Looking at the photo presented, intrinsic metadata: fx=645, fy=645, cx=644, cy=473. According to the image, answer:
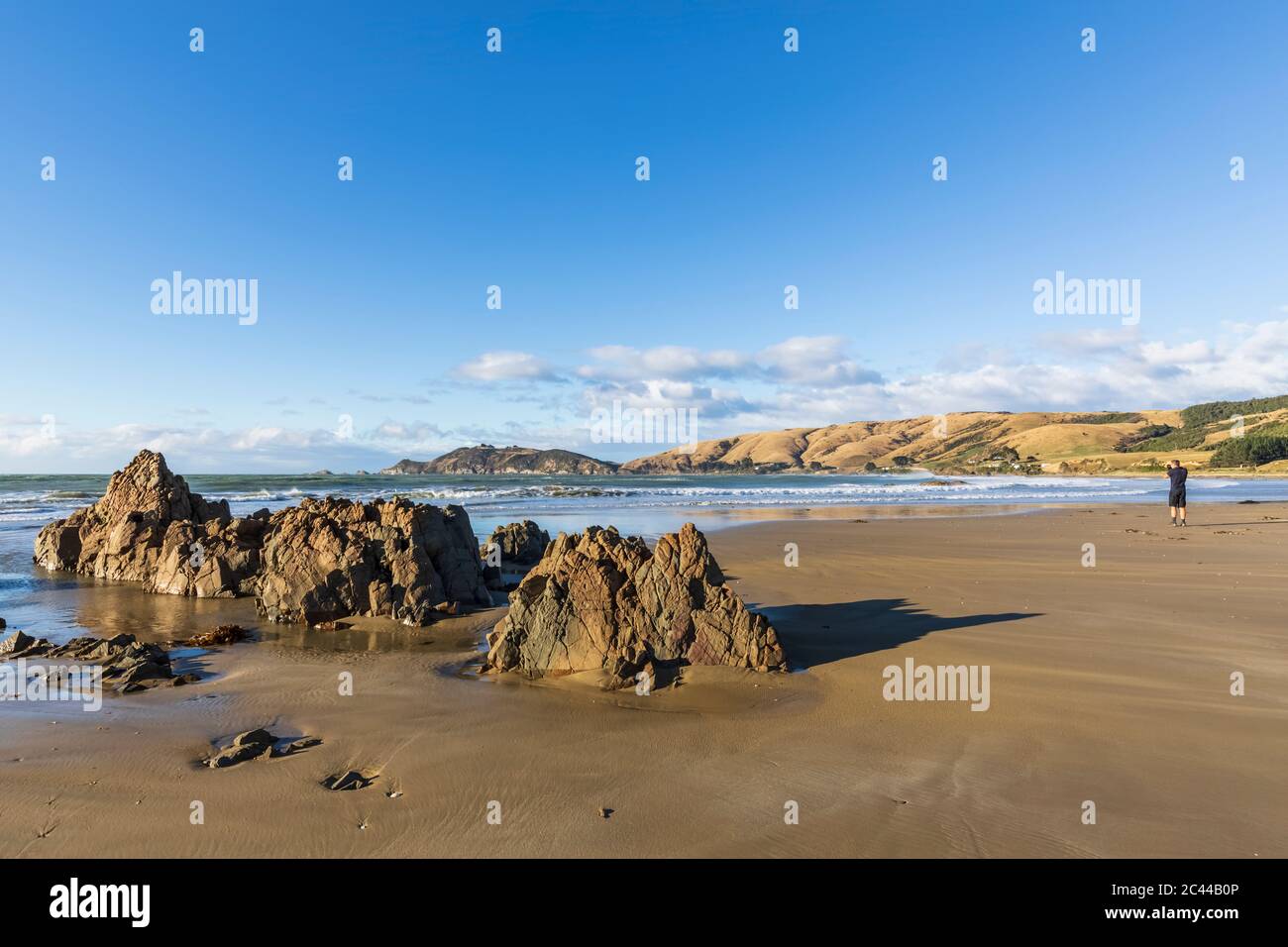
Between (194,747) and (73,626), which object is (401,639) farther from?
(73,626)

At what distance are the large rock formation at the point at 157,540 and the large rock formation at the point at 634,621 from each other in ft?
25.3

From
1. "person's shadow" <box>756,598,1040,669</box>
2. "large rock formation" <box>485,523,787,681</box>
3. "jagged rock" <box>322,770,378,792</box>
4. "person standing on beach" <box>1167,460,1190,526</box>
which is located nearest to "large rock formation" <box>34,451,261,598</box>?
"large rock formation" <box>485,523,787,681</box>

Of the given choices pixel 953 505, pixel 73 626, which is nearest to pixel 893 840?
pixel 73 626

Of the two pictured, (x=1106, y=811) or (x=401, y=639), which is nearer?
(x=1106, y=811)

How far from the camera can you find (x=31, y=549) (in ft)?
59.9

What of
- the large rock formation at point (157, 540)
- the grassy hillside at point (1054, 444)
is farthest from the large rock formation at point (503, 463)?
the large rock formation at point (157, 540)

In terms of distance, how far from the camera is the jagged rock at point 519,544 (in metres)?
15.7

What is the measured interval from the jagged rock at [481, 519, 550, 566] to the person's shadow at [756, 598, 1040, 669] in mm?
7405

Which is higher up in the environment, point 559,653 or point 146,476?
point 146,476
